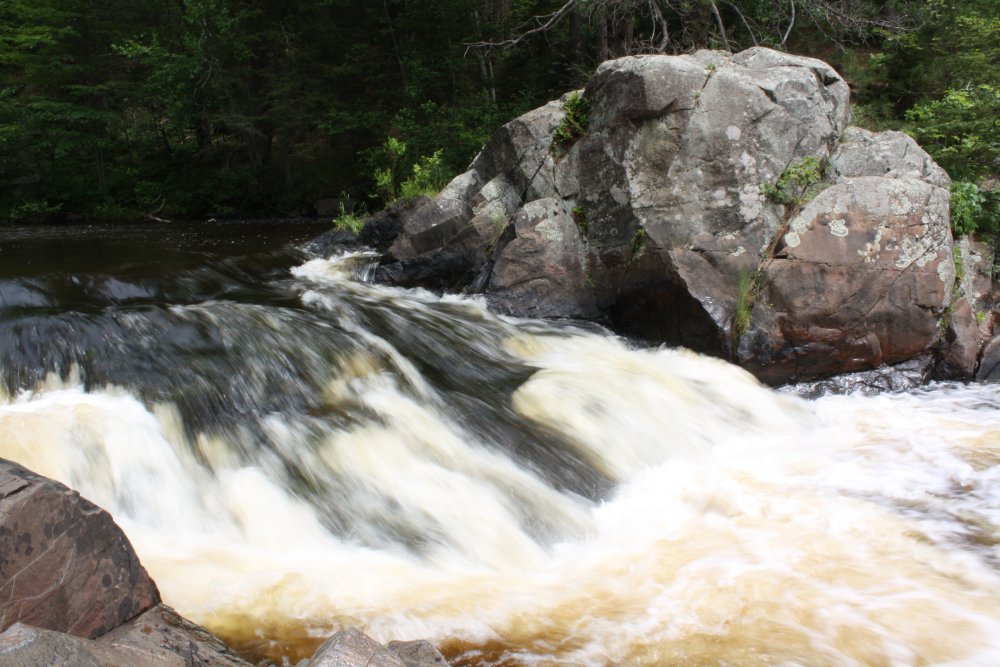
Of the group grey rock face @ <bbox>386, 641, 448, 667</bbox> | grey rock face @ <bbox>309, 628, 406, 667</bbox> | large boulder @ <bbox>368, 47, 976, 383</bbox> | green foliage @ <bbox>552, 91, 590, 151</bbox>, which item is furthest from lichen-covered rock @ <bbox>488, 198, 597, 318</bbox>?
grey rock face @ <bbox>309, 628, 406, 667</bbox>

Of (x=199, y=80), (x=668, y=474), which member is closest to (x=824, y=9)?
(x=668, y=474)

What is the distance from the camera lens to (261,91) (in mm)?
19078

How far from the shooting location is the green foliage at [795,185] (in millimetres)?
6980

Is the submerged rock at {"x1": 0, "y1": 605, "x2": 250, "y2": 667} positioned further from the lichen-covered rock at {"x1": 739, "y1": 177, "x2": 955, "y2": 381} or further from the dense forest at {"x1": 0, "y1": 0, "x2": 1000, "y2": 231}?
the dense forest at {"x1": 0, "y1": 0, "x2": 1000, "y2": 231}

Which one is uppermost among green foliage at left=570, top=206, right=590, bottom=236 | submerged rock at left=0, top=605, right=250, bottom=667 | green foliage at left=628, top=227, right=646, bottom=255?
green foliage at left=570, top=206, right=590, bottom=236

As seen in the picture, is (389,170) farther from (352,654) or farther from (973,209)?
(352,654)

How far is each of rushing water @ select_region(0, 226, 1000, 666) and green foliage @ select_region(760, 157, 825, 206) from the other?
6.10 ft

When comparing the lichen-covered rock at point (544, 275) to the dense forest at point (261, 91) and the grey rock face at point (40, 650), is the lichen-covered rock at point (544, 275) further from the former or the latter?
the dense forest at point (261, 91)

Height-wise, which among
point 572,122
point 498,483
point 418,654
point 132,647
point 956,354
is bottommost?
point 956,354

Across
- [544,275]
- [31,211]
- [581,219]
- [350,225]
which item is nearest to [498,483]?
[544,275]

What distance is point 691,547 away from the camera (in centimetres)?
388

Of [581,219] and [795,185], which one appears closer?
[795,185]

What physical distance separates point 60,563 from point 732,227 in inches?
242

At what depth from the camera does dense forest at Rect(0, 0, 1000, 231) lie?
15.0m
